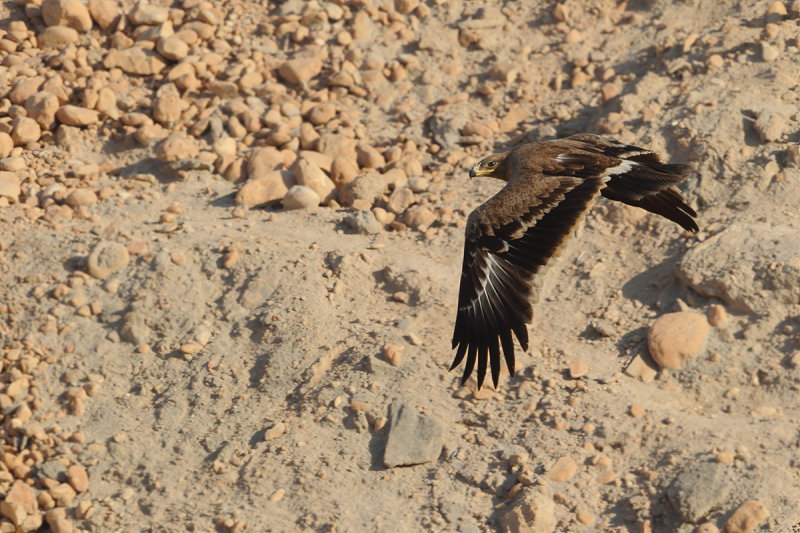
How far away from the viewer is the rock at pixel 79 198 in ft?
32.1

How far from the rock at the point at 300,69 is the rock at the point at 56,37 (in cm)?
213

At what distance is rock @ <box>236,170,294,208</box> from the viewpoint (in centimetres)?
980

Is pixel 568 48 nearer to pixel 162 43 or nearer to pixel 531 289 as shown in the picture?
pixel 162 43

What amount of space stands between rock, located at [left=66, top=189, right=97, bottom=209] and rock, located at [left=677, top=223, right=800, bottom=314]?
5047 mm

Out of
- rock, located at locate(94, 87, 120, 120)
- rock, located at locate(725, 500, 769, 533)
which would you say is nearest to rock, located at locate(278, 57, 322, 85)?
rock, located at locate(94, 87, 120, 120)

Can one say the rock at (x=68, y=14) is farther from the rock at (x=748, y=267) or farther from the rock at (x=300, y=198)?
the rock at (x=748, y=267)

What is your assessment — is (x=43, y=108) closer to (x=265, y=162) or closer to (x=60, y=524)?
(x=265, y=162)

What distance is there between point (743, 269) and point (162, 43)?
5983 millimetres

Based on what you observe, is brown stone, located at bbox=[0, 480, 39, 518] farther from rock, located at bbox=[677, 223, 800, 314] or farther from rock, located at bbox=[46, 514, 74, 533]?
rock, located at bbox=[677, 223, 800, 314]

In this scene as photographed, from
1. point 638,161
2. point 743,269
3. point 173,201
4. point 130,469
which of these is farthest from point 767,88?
point 130,469

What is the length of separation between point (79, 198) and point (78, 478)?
9.14 ft

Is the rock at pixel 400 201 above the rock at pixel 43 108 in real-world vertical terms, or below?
below

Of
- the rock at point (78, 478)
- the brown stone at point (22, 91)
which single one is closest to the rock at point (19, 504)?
the rock at point (78, 478)

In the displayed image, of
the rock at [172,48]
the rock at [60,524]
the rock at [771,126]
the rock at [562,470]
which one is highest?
the rock at [771,126]
